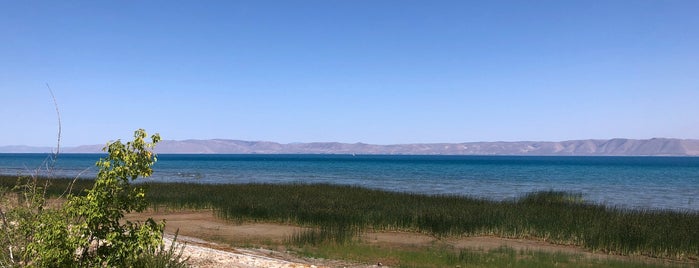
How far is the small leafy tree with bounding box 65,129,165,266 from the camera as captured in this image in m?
6.78

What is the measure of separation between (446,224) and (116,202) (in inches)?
649

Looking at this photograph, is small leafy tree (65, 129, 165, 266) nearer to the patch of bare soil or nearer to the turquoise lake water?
the turquoise lake water

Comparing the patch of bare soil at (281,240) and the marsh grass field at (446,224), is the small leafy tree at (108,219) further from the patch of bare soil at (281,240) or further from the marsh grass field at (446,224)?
the marsh grass field at (446,224)

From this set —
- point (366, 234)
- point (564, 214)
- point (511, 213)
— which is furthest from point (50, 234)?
point (564, 214)

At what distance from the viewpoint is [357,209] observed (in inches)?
985

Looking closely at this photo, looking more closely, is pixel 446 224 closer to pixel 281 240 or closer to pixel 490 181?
pixel 281 240

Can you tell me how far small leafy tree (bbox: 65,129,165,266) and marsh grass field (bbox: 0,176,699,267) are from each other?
8.96 m

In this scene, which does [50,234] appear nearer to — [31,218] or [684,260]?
[31,218]

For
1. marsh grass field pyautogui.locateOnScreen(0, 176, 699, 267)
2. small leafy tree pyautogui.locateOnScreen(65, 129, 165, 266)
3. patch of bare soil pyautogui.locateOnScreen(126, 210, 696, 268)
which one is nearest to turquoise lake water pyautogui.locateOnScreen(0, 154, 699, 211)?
small leafy tree pyautogui.locateOnScreen(65, 129, 165, 266)

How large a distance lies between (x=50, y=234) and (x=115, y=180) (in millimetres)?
1086

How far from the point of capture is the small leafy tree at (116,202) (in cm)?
678

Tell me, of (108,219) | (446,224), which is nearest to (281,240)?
(446,224)

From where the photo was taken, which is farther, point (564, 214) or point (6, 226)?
point (564, 214)

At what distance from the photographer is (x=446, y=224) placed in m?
21.5
